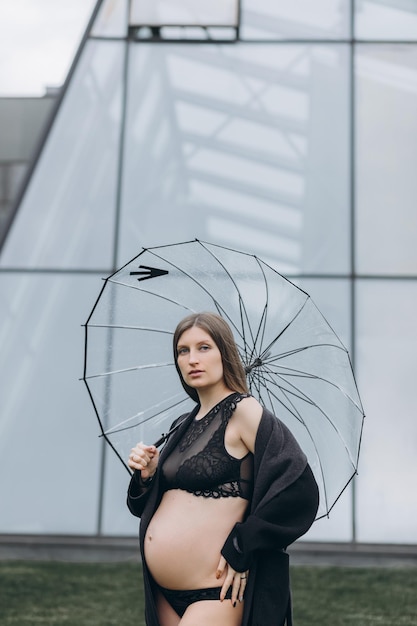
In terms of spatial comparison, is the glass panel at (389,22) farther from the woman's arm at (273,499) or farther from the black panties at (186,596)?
the black panties at (186,596)

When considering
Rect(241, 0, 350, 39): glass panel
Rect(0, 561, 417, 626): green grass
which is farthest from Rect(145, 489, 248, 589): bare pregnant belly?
Rect(241, 0, 350, 39): glass panel

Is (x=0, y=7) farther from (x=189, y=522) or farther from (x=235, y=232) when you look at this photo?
(x=189, y=522)

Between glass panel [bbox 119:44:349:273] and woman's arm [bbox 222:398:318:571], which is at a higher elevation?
glass panel [bbox 119:44:349:273]

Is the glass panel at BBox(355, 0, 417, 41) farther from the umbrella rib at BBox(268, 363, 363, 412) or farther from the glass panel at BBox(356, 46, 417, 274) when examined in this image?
the umbrella rib at BBox(268, 363, 363, 412)

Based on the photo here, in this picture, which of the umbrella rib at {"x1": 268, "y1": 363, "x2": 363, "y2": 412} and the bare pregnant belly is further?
the umbrella rib at {"x1": 268, "y1": 363, "x2": 363, "y2": 412}

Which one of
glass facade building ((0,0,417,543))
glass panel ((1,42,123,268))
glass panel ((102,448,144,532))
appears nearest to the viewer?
glass panel ((102,448,144,532))

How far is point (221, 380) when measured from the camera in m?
3.17

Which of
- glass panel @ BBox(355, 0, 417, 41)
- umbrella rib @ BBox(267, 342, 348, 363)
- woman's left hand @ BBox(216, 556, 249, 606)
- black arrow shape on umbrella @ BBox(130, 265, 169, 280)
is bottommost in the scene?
woman's left hand @ BBox(216, 556, 249, 606)

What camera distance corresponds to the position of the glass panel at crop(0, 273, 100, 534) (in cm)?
878

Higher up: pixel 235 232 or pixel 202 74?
pixel 202 74

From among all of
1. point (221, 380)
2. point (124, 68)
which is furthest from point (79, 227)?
point (221, 380)

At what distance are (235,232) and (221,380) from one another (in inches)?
237

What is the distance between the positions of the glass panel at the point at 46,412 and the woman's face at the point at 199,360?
5.79 m

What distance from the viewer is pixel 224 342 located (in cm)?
315
